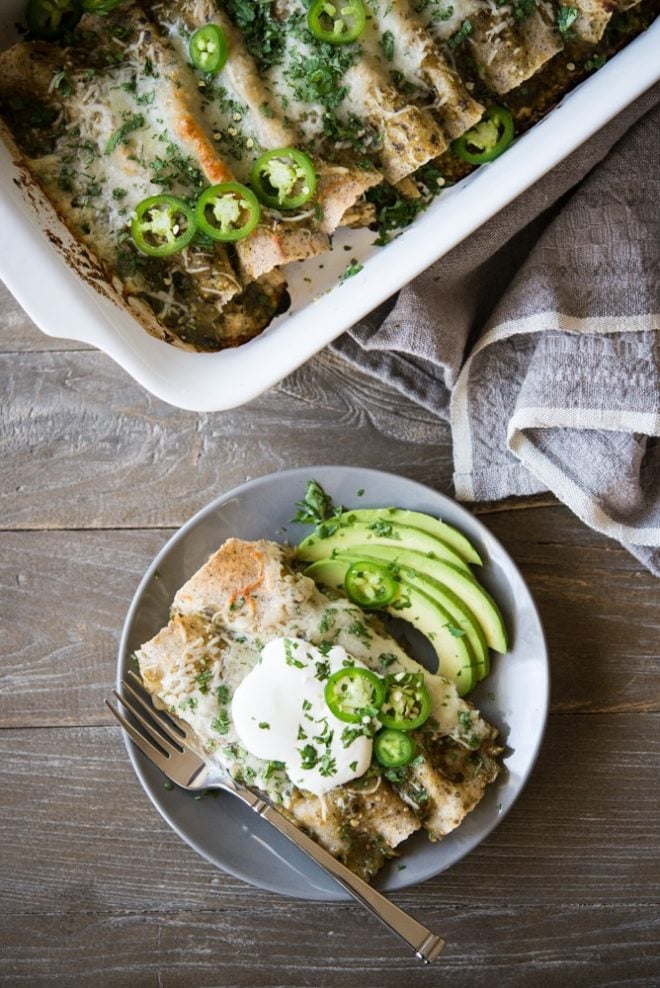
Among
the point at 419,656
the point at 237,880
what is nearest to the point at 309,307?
the point at 419,656

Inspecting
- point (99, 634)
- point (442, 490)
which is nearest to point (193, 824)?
point (99, 634)

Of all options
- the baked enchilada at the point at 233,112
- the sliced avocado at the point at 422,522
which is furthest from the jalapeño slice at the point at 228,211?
the sliced avocado at the point at 422,522

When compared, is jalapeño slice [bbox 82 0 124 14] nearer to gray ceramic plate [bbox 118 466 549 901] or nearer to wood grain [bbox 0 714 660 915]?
gray ceramic plate [bbox 118 466 549 901]

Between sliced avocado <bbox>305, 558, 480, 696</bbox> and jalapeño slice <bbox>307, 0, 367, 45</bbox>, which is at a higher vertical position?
jalapeño slice <bbox>307, 0, 367, 45</bbox>

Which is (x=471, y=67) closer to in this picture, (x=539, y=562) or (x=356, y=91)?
(x=356, y=91)

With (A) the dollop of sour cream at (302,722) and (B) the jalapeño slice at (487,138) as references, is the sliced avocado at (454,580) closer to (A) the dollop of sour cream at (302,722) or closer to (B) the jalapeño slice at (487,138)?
(A) the dollop of sour cream at (302,722)

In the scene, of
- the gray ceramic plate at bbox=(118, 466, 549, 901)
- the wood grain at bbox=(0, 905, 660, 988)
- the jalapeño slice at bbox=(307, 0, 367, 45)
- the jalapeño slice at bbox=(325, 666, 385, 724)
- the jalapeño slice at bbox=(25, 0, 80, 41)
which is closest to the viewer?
the jalapeño slice at bbox=(307, 0, 367, 45)

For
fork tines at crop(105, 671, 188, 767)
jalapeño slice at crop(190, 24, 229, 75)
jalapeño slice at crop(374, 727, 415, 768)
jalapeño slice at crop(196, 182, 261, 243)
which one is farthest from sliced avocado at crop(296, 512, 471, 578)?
jalapeño slice at crop(190, 24, 229, 75)
